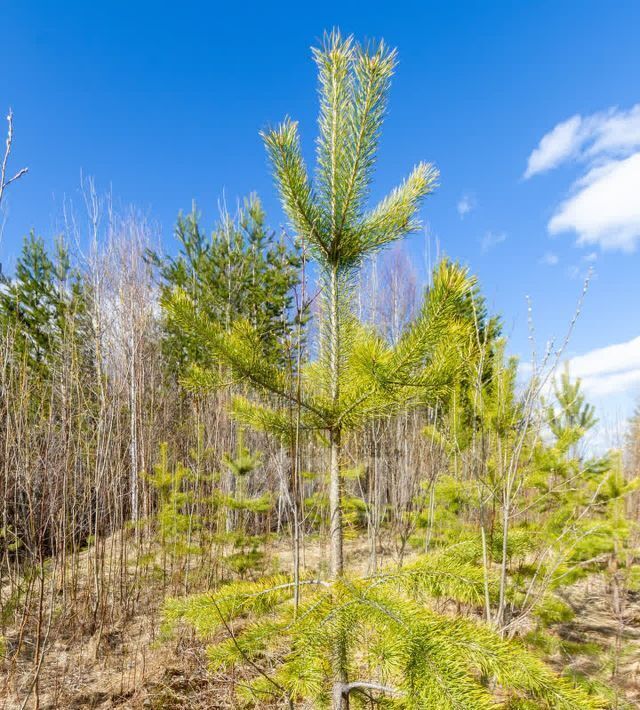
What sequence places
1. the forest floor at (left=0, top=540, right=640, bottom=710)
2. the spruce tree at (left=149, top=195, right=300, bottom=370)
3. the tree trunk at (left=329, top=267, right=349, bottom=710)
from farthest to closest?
1. the spruce tree at (left=149, top=195, right=300, bottom=370)
2. the forest floor at (left=0, top=540, right=640, bottom=710)
3. the tree trunk at (left=329, top=267, right=349, bottom=710)

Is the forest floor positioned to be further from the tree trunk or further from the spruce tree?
the spruce tree

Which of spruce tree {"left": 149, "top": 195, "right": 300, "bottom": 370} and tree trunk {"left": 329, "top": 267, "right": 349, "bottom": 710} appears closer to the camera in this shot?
tree trunk {"left": 329, "top": 267, "right": 349, "bottom": 710}

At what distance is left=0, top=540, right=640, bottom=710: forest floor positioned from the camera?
2.86 meters

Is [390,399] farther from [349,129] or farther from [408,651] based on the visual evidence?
[349,129]

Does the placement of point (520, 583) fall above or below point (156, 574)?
above

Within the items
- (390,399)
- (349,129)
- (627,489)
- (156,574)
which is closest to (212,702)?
(156,574)

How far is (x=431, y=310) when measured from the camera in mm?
1314

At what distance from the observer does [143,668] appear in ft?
10.1

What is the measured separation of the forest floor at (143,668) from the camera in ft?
9.37

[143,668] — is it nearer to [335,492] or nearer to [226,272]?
[335,492]

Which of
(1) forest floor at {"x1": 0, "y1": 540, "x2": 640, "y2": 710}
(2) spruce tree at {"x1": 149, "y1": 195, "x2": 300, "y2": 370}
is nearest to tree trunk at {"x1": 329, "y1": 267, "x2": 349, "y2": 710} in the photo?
(1) forest floor at {"x1": 0, "y1": 540, "x2": 640, "y2": 710}

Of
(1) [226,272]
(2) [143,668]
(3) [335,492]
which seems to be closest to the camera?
(3) [335,492]

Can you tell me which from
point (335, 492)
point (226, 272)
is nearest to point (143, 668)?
point (335, 492)

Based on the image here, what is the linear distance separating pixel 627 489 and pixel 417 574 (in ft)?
15.2
